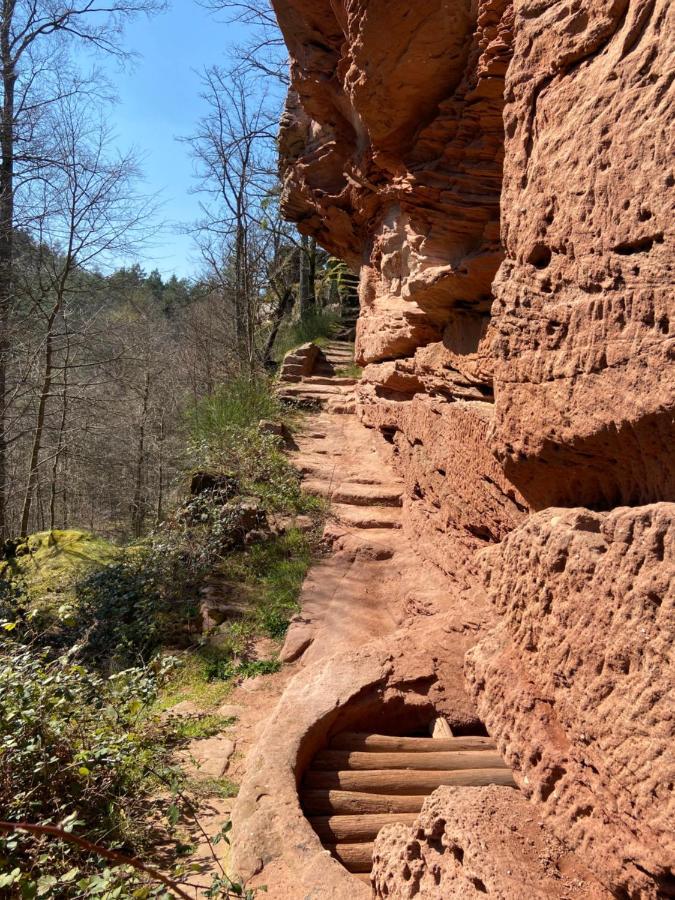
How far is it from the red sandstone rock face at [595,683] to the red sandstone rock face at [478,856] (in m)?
0.07

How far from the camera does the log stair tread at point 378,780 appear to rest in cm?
274

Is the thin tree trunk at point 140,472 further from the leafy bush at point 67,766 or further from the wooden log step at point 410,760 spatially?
the wooden log step at point 410,760

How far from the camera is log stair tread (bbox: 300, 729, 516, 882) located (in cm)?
274

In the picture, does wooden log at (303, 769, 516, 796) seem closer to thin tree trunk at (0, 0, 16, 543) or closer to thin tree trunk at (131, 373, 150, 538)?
thin tree trunk at (0, 0, 16, 543)

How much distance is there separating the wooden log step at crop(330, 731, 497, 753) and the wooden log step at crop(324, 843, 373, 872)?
508 millimetres

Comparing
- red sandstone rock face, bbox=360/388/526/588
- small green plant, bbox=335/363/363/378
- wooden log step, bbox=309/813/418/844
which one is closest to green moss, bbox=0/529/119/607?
red sandstone rock face, bbox=360/388/526/588

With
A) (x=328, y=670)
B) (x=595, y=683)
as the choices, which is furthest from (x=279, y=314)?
(x=595, y=683)

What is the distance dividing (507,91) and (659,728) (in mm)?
2342

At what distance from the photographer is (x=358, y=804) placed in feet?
9.39

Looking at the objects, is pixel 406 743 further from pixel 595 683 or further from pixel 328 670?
pixel 595 683

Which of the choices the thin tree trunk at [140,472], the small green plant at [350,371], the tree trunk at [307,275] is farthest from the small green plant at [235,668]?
the tree trunk at [307,275]

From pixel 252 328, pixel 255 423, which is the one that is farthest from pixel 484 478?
pixel 252 328

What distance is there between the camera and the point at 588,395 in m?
1.99

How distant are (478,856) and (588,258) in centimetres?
188
